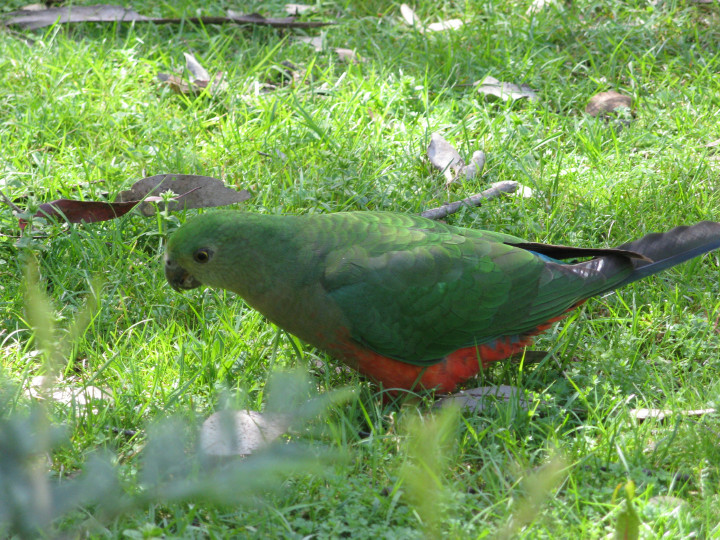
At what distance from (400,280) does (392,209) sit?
1.21 meters

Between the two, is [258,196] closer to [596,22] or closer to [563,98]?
[563,98]

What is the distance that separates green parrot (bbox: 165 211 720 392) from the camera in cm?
287

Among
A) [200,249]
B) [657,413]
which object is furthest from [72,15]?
[657,413]

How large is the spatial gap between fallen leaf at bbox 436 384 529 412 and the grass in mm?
72

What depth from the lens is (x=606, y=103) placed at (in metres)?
4.76

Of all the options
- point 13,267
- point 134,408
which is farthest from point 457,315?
point 13,267

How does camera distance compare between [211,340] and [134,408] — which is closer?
[134,408]

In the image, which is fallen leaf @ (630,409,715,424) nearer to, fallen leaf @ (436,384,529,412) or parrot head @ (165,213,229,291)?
fallen leaf @ (436,384,529,412)

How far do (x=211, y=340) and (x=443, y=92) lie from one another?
2546mm

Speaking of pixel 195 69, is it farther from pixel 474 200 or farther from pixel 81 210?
pixel 474 200

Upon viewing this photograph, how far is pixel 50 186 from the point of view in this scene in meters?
3.93

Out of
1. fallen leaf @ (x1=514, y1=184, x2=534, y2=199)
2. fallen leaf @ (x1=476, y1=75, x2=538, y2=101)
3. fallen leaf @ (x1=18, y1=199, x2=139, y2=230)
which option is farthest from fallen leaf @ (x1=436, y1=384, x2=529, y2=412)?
fallen leaf @ (x1=476, y1=75, x2=538, y2=101)

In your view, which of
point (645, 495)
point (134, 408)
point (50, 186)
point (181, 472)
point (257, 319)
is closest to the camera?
point (181, 472)

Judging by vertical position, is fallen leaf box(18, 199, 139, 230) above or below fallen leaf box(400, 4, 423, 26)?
below
